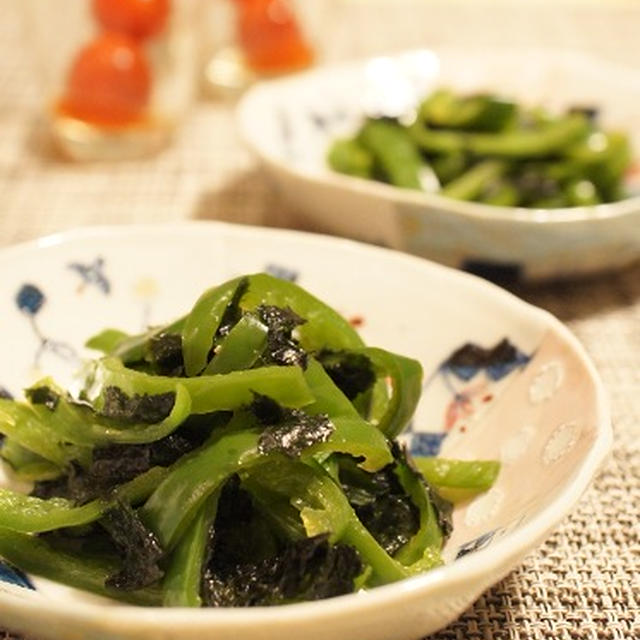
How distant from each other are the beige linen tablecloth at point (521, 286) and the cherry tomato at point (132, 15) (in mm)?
268

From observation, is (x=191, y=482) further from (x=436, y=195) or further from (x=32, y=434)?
(x=436, y=195)

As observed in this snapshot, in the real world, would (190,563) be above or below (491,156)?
above

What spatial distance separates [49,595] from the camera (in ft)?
2.93

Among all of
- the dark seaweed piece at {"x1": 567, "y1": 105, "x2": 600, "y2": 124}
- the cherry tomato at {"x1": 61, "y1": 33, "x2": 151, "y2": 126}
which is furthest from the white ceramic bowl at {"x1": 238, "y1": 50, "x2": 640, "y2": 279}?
the cherry tomato at {"x1": 61, "y1": 33, "x2": 151, "y2": 126}

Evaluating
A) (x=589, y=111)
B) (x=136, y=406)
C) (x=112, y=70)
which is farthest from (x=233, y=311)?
(x=589, y=111)

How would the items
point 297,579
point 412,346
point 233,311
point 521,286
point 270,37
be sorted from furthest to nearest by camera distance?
point 270,37 → point 521,286 → point 412,346 → point 233,311 → point 297,579

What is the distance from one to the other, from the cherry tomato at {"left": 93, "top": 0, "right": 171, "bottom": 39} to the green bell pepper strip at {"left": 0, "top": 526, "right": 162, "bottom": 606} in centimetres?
146

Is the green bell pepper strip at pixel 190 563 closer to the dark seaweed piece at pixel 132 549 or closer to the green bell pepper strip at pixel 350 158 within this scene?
the dark seaweed piece at pixel 132 549

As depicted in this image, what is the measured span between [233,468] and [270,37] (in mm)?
1819

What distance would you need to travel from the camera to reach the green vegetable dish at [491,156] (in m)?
1.79

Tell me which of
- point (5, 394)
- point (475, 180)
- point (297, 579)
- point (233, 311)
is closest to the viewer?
point (297, 579)

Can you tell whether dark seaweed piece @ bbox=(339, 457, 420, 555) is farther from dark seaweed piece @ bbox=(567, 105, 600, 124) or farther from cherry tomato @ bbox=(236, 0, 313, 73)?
cherry tomato @ bbox=(236, 0, 313, 73)

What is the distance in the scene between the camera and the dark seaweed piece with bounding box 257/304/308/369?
954 mm

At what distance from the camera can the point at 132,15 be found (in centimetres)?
211
